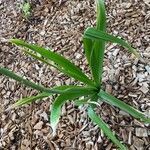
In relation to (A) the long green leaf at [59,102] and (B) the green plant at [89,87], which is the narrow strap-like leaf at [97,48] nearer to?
(B) the green plant at [89,87]

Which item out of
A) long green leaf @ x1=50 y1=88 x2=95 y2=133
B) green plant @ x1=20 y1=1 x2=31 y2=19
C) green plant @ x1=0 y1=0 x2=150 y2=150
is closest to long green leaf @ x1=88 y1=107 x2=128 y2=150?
green plant @ x1=0 y1=0 x2=150 y2=150

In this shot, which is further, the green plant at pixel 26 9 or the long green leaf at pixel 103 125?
the green plant at pixel 26 9

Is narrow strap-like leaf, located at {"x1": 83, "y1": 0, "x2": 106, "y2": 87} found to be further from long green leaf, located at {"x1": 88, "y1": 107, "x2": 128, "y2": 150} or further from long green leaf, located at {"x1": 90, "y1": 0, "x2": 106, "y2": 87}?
long green leaf, located at {"x1": 88, "y1": 107, "x2": 128, "y2": 150}

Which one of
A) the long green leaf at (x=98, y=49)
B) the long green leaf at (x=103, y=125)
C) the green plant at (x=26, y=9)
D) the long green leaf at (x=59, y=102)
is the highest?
the green plant at (x=26, y=9)

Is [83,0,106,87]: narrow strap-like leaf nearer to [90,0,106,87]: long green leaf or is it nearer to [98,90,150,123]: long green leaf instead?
[90,0,106,87]: long green leaf

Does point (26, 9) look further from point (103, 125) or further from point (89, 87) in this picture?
point (103, 125)

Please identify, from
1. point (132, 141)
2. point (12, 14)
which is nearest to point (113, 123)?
point (132, 141)

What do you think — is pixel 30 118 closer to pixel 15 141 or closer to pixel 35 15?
pixel 15 141

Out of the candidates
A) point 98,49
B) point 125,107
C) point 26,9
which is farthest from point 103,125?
point 26,9

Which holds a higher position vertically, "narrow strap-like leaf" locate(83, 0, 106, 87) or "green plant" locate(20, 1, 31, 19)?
"green plant" locate(20, 1, 31, 19)

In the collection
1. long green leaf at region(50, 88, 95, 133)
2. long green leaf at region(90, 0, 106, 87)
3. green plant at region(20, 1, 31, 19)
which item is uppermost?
green plant at region(20, 1, 31, 19)

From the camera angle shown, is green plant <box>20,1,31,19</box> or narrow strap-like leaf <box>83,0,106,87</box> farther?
green plant <box>20,1,31,19</box>

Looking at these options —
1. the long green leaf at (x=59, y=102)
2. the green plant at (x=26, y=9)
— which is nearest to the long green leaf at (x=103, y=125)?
the long green leaf at (x=59, y=102)
